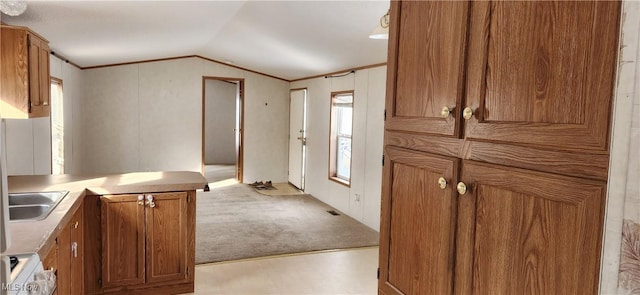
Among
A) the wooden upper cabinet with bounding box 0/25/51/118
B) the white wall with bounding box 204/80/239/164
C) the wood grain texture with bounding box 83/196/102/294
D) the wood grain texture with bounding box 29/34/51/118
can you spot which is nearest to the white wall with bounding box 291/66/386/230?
the wood grain texture with bounding box 83/196/102/294

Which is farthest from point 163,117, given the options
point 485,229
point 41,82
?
point 485,229

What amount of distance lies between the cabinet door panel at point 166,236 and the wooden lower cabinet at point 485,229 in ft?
6.54

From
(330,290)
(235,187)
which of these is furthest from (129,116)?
(330,290)

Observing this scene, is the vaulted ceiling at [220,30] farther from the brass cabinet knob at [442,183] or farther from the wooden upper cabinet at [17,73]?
the brass cabinet knob at [442,183]

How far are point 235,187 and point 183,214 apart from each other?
4.49 meters

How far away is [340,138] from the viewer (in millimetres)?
6219

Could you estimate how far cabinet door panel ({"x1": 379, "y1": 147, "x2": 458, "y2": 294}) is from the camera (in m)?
1.13

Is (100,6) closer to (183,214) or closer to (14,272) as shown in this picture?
(183,214)

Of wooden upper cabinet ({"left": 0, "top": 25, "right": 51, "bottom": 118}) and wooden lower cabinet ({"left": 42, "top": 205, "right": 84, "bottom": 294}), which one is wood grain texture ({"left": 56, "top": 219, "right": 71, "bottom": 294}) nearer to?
wooden lower cabinet ({"left": 42, "top": 205, "right": 84, "bottom": 294})

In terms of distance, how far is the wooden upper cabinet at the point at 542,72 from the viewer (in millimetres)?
745

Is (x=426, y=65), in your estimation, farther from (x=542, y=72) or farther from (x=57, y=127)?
(x=57, y=127)

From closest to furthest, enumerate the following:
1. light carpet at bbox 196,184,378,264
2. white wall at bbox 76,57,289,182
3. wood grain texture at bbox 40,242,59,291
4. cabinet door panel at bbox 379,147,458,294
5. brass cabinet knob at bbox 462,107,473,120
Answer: brass cabinet knob at bbox 462,107,473,120 < cabinet door panel at bbox 379,147,458,294 < wood grain texture at bbox 40,242,59,291 < light carpet at bbox 196,184,378,264 < white wall at bbox 76,57,289,182

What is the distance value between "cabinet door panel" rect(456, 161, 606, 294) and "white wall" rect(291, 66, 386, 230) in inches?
148

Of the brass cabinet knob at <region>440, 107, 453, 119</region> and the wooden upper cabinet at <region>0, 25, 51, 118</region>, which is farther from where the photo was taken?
the wooden upper cabinet at <region>0, 25, 51, 118</region>
